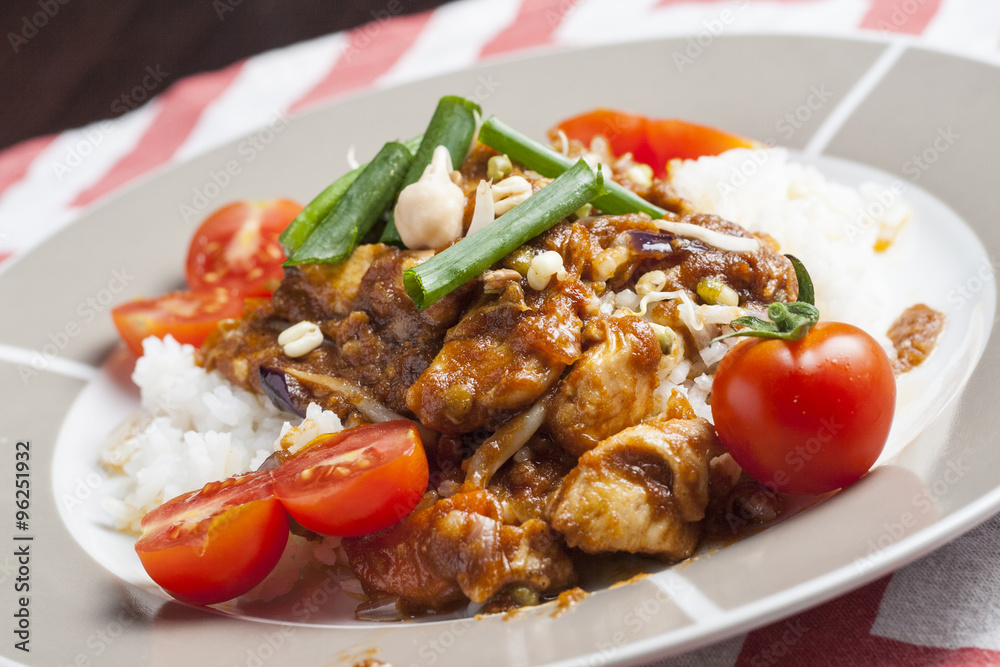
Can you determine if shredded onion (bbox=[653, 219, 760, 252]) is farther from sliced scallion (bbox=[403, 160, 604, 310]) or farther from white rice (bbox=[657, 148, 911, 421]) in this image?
white rice (bbox=[657, 148, 911, 421])

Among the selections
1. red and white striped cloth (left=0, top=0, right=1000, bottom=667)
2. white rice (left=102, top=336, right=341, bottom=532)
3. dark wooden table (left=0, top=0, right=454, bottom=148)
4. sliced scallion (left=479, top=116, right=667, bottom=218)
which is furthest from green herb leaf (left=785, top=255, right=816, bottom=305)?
dark wooden table (left=0, top=0, right=454, bottom=148)

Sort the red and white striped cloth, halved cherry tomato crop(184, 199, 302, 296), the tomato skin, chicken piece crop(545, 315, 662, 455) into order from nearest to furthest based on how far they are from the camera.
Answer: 1. the tomato skin
2. chicken piece crop(545, 315, 662, 455)
3. halved cherry tomato crop(184, 199, 302, 296)
4. the red and white striped cloth

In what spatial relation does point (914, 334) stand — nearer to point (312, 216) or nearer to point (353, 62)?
point (312, 216)

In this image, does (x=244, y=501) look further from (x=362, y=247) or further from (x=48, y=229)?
(x=48, y=229)

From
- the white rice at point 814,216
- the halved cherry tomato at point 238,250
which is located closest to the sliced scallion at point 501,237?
the white rice at point 814,216

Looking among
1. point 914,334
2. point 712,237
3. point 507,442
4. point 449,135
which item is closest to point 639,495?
point 507,442

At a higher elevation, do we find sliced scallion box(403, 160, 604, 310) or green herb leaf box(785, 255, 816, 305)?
sliced scallion box(403, 160, 604, 310)

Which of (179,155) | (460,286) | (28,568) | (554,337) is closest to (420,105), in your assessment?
(179,155)

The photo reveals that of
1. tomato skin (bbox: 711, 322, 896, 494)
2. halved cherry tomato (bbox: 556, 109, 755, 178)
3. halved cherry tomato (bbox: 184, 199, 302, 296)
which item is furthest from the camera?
halved cherry tomato (bbox: 184, 199, 302, 296)

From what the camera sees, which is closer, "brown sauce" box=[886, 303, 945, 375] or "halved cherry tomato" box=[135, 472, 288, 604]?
"halved cherry tomato" box=[135, 472, 288, 604]

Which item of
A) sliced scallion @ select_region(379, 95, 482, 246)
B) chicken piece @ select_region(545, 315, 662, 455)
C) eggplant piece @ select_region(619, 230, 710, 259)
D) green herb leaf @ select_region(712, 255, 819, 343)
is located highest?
sliced scallion @ select_region(379, 95, 482, 246)
